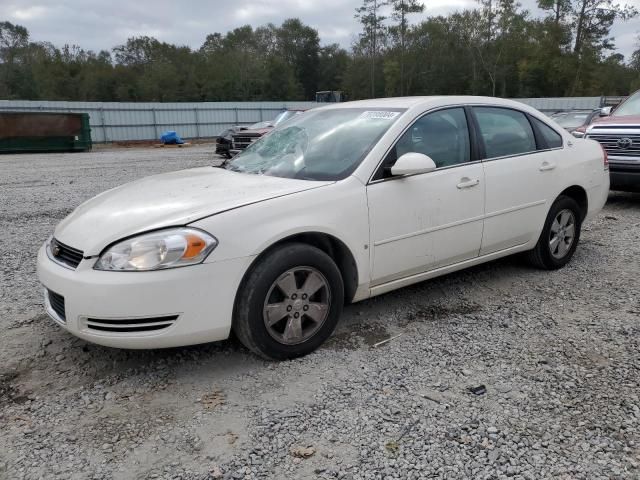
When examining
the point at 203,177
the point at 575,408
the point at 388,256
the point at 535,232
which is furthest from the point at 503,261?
the point at 203,177

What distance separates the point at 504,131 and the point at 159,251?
3.06 meters

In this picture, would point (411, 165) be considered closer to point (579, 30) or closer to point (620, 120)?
point (620, 120)

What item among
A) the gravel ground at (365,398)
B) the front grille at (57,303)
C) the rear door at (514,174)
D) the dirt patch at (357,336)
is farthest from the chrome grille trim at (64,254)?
the rear door at (514,174)

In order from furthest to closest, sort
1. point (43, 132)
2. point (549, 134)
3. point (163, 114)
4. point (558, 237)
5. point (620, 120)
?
point (163, 114), point (43, 132), point (620, 120), point (558, 237), point (549, 134)

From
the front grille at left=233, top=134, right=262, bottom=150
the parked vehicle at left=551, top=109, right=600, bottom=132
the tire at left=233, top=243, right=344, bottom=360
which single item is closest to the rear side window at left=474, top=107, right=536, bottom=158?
the tire at left=233, top=243, right=344, bottom=360

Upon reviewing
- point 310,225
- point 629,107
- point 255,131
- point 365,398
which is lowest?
point 365,398

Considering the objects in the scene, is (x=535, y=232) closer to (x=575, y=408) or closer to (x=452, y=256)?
(x=452, y=256)

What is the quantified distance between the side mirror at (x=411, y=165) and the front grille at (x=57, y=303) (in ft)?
7.07

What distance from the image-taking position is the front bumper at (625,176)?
24.9 feet

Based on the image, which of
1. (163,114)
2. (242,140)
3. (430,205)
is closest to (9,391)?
(430,205)

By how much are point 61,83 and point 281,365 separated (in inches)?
2346

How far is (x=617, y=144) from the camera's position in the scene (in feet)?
25.9

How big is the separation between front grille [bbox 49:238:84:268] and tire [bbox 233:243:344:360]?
915mm

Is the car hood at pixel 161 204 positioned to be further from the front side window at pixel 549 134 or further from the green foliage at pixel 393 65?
the green foliage at pixel 393 65
